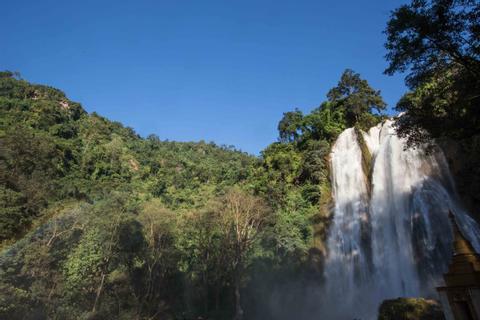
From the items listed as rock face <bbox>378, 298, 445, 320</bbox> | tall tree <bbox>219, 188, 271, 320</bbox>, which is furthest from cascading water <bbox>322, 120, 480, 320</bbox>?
rock face <bbox>378, 298, 445, 320</bbox>

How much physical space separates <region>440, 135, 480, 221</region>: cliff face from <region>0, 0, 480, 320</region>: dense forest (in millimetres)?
90

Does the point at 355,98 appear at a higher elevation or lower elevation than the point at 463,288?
higher

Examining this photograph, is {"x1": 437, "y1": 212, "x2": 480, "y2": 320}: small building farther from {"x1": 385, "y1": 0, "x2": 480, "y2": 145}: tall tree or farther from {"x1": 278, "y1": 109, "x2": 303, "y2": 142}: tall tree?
{"x1": 278, "y1": 109, "x2": 303, "y2": 142}: tall tree

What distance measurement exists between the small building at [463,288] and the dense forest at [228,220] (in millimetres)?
4599

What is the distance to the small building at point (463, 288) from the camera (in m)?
7.89

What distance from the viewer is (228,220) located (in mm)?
28391

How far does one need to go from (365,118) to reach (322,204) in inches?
423

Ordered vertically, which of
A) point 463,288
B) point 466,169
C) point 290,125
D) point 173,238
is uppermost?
point 290,125

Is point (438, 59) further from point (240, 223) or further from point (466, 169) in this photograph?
point (240, 223)

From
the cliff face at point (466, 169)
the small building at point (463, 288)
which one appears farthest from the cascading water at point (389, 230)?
the small building at point (463, 288)

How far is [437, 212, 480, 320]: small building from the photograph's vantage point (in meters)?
7.89

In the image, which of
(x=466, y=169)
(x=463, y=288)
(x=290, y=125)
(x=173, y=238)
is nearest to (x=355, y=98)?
(x=290, y=125)

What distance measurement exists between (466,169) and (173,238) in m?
20.9

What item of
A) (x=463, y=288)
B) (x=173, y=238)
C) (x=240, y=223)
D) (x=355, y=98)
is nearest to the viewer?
(x=463, y=288)
